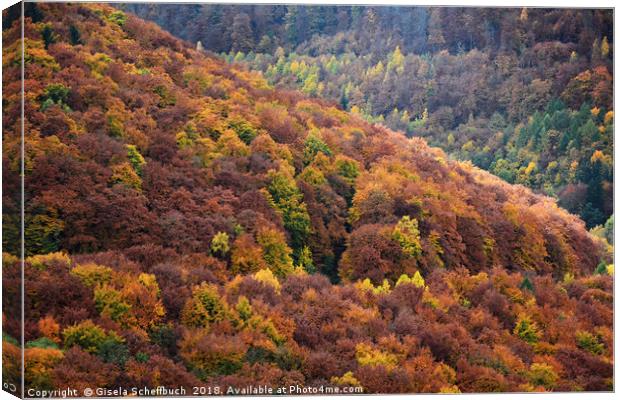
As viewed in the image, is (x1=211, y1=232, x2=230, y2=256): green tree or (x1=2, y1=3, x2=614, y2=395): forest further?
(x1=211, y1=232, x2=230, y2=256): green tree

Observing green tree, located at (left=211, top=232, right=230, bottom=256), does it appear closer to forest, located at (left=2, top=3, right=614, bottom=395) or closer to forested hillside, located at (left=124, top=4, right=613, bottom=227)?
forest, located at (left=2, top=3, right=614, bottom=395)

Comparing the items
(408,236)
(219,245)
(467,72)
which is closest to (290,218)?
(219,245)

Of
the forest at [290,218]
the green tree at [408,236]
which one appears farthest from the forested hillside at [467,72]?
the green tree at [408,236]

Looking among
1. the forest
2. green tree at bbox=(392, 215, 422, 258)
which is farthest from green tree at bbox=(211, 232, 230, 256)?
green tree at bbox=(392, 215, 422, 258)

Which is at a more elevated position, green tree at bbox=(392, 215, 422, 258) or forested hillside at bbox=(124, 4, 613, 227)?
forested hillside at bbox=(124, 4, 613, 227)

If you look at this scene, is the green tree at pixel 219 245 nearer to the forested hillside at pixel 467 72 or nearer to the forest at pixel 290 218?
the forest at pixel 290 218

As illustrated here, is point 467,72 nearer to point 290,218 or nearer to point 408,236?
point 408,236
